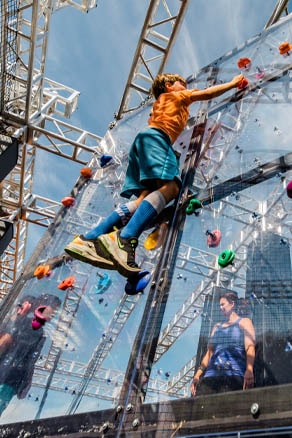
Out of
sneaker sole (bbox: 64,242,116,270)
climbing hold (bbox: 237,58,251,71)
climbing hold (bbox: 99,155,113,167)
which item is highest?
climbing hold (bbox: 237,58,251,71)

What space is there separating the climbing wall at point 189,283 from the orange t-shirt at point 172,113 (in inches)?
7.2

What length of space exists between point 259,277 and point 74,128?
5078 mm

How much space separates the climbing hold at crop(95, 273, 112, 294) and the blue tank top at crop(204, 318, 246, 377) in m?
0.91

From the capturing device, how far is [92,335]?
7.23 ft

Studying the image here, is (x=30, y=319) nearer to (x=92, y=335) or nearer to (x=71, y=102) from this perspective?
(x=92, y=335)

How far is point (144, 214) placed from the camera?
2217 millimetres

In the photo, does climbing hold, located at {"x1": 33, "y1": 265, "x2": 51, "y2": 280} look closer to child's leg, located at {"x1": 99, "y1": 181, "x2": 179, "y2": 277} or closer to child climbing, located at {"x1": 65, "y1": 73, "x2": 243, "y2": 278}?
child climbing, located at {"x1": 65, "y1": 73, "x2": 243, "y2": 278}

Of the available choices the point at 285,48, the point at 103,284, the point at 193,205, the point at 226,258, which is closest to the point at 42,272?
the point at 103,284

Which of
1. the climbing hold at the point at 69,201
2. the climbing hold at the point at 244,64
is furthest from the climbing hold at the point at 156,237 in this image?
the climbing hold at the point at 69,201

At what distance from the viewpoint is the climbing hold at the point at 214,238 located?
76.9 inches

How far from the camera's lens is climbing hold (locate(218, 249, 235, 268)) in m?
1.72

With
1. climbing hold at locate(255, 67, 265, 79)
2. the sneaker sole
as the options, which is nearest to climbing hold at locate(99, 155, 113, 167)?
climbing hold at locate(255, 67, 265, 79)

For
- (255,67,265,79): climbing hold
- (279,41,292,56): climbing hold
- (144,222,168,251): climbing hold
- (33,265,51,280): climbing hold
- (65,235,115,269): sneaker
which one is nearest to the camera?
(65,235,115,269): sneaker

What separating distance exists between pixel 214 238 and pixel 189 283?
0.24 meters
